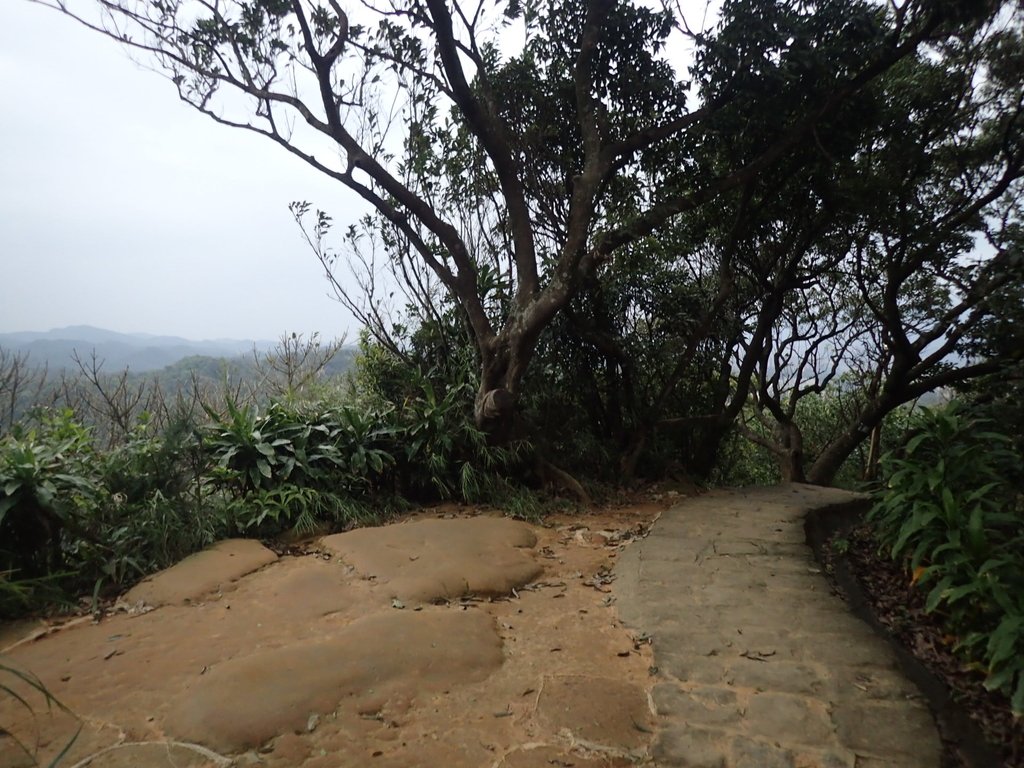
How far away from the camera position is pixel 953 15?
4.60m

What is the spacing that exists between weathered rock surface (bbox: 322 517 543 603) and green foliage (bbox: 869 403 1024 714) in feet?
7.22

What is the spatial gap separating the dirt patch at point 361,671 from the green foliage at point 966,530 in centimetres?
141

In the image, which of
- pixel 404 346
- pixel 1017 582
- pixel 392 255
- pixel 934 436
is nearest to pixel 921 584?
pixel 1017 582

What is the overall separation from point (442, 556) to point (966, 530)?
9.50 ft

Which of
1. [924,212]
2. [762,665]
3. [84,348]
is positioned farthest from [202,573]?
[924,212]

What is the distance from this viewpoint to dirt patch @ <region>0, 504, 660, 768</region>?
7.28 feet

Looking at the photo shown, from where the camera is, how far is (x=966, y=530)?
3.20 meters

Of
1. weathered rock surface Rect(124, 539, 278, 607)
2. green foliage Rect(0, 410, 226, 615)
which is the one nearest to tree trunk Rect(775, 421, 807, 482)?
weathered rock surface Rect(124, 539, 278, 607)

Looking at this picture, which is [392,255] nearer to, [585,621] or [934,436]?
[585,621]

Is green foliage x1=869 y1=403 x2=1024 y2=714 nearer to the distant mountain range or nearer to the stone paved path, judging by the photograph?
the stone paved path

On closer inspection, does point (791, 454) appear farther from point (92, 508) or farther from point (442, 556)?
point (92, 508)

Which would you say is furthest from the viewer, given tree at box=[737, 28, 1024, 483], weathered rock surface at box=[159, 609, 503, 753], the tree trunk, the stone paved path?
the tree trunk

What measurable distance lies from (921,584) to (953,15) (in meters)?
4.04

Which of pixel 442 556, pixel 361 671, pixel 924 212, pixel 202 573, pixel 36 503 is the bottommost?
pixel 202 573
